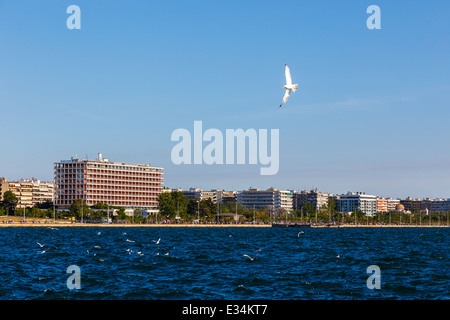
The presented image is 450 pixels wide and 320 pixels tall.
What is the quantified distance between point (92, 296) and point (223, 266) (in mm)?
20671

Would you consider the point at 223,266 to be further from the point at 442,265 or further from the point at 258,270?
the point at 442,265

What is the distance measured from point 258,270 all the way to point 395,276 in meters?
11.3

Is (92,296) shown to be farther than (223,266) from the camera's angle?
No
